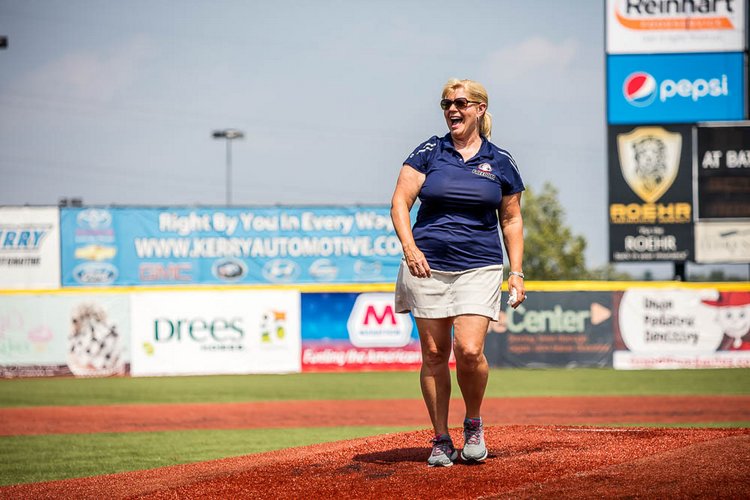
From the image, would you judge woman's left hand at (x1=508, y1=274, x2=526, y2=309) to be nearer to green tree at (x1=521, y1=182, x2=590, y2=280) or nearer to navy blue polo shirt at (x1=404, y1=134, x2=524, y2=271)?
navy blue polo shirt at (x1=404, y1=134, x2=524, y2=271)

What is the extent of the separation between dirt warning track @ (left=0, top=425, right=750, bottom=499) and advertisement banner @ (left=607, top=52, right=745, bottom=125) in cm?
1455

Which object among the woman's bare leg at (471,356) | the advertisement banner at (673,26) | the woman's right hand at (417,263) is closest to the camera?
the woman's right hand at (417,263)

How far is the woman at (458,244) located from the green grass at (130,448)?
150 inches

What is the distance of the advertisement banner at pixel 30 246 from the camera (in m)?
26.7

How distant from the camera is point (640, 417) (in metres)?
12.4

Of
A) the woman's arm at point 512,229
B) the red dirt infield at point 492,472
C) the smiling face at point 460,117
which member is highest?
the smiling face at point 460,117

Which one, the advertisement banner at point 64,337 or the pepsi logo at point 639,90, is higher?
the pepsi logo at point 639,90

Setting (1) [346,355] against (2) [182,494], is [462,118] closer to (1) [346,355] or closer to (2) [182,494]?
(2) [182,494]

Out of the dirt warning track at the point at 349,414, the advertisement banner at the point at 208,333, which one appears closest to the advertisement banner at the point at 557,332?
the advertisement banner at the point at 208,333

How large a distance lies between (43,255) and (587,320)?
13.8 meters

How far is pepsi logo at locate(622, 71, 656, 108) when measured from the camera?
2058 cm

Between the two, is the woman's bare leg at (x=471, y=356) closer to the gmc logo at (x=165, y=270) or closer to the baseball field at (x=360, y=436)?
the baseball field at (x=360, y=436)

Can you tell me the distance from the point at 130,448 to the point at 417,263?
5.75m

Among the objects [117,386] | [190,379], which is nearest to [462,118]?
[117,386]
